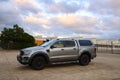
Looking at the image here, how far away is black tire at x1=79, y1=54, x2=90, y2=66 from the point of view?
48.8 ft

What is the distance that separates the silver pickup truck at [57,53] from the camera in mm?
12953

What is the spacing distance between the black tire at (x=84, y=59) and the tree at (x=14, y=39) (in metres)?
16.5

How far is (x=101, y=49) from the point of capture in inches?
1217

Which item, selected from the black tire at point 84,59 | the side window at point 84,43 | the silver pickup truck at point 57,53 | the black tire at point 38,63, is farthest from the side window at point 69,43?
the black tire at point 38,63

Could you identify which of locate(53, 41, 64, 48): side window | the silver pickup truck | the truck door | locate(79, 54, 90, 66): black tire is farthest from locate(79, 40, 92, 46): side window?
locate(53, 41, 64, 48): side window

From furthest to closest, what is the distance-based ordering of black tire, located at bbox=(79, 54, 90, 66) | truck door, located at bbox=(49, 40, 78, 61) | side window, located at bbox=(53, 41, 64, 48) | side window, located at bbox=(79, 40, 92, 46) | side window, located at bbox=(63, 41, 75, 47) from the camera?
side window, located at bbox=(79, 40, 92, 46), black tire, located at bbox=(79, 54, 90, 66), side window, located at bbox=(63, 41, 75, 47), side window, located at bbox=(53, 41, 64, 48), truck door, located at bbox=(49, 40, 78, 61)

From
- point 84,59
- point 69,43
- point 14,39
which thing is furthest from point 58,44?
point 14,39

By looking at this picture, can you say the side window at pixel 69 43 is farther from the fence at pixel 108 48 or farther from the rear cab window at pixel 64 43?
the fence at pixel 108 48

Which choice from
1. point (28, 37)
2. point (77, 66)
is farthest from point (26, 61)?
point (28, 37)

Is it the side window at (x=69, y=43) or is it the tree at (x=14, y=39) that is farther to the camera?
the tree at (x=14, y=39)

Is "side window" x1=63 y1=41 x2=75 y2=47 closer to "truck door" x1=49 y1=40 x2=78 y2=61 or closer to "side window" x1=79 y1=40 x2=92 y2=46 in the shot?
"truck door" x1=49 y1=40 x2=78 y2=61

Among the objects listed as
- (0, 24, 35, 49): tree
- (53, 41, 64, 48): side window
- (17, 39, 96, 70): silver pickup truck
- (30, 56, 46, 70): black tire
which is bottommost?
(30, 56, 46, 70): black tire

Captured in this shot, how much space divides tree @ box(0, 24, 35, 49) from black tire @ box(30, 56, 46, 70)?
699 inches

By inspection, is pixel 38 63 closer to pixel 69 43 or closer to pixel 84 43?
pixel 69 43
